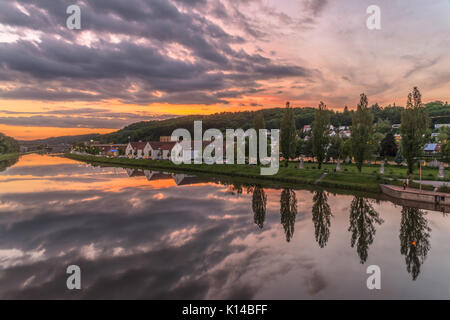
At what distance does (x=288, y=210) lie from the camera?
88.1 feet

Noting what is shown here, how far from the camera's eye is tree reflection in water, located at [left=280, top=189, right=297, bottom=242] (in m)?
20.8

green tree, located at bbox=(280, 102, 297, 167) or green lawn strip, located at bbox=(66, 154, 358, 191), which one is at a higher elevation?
green tree, located at bbox=(280, 102, 297, 167)

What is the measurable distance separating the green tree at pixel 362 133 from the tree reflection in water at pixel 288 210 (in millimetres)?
12596

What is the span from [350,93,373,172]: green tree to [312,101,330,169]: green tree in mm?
7132

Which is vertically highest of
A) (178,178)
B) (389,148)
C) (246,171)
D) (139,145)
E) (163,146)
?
(139,145)

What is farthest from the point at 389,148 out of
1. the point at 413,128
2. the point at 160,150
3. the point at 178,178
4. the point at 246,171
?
the point at 160,150

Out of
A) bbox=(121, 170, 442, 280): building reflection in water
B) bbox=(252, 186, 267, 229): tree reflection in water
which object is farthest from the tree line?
bbox=(252, 186, 267, 229): tree reflection in water

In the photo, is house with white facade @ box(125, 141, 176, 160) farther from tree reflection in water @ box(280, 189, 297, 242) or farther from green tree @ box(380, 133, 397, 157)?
green tree @ box(380, 133, 397, 157)

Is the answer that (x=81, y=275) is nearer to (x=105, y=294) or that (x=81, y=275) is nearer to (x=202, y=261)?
(x=105, y=294)

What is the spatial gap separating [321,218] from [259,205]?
6961 millimetres

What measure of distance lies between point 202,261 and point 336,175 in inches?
1297

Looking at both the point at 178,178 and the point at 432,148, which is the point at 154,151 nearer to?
the point at 178,178

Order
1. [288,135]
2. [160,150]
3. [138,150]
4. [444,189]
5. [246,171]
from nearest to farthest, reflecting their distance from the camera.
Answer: [444,189], [288,135], [246,171], [160,150], [138,150]
